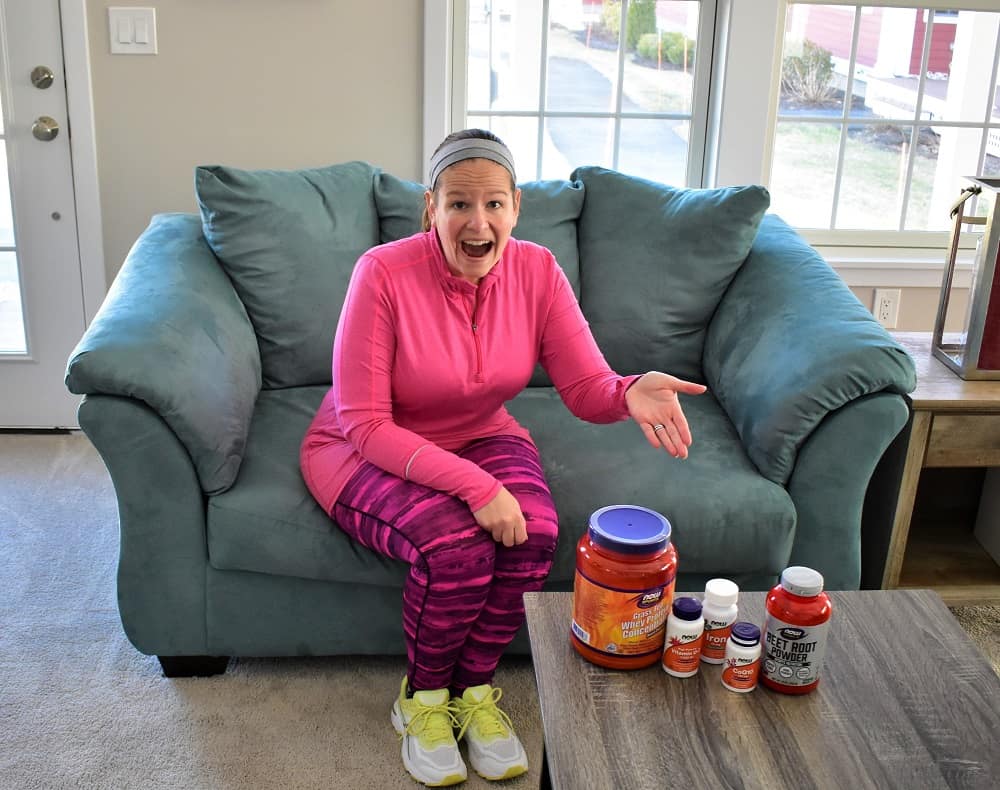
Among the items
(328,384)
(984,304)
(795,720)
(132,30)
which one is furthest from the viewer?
(132,30)

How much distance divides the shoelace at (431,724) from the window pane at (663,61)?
5.97ft

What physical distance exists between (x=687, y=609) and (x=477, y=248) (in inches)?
29.2

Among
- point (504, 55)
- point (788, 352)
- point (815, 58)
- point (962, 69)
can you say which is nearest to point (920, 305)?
point (962, 69)

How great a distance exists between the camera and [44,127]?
284cm

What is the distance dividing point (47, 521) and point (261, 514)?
3.21ft

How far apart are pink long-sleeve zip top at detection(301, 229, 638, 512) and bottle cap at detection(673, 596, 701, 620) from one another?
47 cm

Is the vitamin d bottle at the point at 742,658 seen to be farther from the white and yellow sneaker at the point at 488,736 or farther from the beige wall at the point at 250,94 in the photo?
the beige wall at the point at 250,94

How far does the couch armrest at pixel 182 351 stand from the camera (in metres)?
1.87

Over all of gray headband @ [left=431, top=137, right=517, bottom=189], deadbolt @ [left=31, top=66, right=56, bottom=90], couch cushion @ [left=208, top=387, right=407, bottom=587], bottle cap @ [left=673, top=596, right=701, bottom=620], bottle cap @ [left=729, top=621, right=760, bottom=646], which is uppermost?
deadbolt @ [left=31, top=66, right=56, bottom=90]

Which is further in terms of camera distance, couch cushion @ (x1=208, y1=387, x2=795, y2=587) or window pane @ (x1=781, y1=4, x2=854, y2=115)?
window pane @ (x1=781, y1=4, x2=854, y2=115)

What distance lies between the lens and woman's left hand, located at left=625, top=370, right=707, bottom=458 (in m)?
1.73

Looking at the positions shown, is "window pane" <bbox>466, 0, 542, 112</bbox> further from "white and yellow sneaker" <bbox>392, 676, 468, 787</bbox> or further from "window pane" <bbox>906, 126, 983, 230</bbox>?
"white and yellow sneaker" <bbox>392, 676, 468, 787</bbox>

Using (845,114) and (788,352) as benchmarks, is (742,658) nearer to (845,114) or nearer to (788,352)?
(788,352)

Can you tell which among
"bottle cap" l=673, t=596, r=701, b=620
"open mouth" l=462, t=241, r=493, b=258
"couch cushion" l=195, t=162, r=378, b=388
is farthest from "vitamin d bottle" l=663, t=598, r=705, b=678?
"couch cushion" l=195, t=162, r=378, b=388
